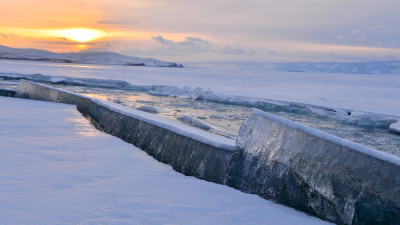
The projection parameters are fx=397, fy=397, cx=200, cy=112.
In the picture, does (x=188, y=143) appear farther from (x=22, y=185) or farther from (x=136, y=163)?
(x=22, y=185)

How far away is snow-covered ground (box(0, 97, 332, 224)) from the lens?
76.1 inches

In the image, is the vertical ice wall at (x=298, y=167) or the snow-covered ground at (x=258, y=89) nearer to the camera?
the vertical ice wall at (x=298, y=167)

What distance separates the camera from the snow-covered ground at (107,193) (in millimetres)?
1934

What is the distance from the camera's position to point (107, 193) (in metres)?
2.29

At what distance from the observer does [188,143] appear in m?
3.15

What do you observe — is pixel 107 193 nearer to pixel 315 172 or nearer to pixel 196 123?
pixel 315 172

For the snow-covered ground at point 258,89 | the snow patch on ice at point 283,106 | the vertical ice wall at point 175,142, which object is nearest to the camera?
the vertical ice wall at point 175,142

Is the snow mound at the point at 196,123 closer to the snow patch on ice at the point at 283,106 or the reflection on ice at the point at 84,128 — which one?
the reflection on ice at the point at 84,128

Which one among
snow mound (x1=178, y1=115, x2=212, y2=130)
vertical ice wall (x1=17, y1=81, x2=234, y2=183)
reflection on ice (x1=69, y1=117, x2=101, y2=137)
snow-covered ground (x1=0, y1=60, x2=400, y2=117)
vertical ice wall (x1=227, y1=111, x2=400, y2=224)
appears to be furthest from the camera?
snow-covered ground (x1=0, y1=60, x2=400, y2=117)

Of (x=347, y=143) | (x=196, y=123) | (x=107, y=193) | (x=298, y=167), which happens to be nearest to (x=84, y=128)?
(x=107, y=193)

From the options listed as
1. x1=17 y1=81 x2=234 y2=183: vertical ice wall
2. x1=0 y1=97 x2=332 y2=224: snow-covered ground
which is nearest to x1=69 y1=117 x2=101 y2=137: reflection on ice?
x1=17 y1=81 x2=234 y2=183: vertical ice wall

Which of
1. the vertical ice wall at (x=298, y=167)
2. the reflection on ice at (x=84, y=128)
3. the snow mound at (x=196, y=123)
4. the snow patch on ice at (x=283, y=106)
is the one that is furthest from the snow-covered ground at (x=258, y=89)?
the vertical ice wall at (x=298, y=167)

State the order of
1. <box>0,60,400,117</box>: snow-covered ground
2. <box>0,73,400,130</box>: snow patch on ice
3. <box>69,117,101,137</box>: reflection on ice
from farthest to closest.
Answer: <box>0,60,400,117</box>: snow-covered ground
<box>0,73,400,130</box>: snow patch on ice
<box>69,117,101,137</box>: reflection on ice

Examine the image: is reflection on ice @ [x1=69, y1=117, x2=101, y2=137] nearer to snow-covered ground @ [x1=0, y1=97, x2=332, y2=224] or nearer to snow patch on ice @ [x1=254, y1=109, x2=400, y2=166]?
snow-covered ground @ [x1=0, y1=97, x2=332, y2=224]
